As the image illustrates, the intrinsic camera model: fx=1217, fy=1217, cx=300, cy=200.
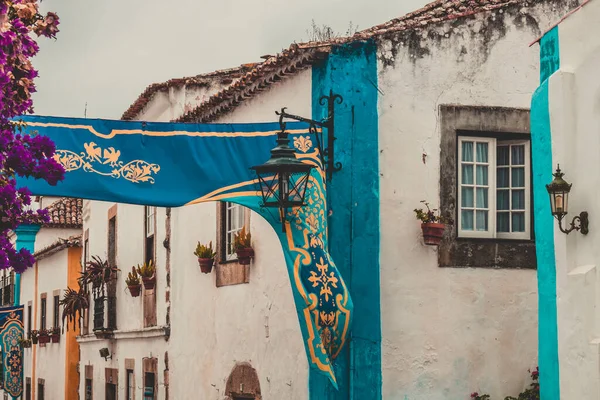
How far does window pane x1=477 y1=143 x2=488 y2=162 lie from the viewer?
13.5m

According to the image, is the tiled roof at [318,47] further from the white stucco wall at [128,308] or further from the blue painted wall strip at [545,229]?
the white stucco wall at [128,308]

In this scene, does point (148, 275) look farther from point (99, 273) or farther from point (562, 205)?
point (562, 205)

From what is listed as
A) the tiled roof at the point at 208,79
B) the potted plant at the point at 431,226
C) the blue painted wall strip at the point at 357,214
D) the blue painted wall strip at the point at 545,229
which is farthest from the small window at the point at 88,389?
the blue painted wall strip at the point at 545,229

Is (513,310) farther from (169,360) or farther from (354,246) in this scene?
(169,360)

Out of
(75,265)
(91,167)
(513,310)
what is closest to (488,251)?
(513,310)

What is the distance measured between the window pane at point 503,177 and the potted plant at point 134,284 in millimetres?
8297

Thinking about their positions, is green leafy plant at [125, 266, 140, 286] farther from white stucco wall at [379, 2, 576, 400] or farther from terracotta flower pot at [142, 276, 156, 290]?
white stucco wall at [379, 2, 576, 400]

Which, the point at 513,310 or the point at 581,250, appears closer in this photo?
the point at 581,250

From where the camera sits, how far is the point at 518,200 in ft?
44.4

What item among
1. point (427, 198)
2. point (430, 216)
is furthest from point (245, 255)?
point (430, 216)

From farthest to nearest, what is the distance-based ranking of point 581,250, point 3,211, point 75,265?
point 75,265 → point 581,250 → point 3,211

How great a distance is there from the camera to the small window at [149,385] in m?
19.2

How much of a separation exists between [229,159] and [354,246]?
1.64 meters

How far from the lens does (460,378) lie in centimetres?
1305
